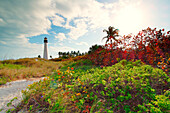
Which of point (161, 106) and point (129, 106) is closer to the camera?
point (161, 106)

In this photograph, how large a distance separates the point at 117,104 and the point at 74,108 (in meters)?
0.88

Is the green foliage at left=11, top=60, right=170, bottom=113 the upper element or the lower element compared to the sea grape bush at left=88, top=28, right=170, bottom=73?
lower

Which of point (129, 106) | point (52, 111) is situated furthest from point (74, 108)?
point (129, 106)

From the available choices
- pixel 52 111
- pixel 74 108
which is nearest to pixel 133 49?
pixel 74 108

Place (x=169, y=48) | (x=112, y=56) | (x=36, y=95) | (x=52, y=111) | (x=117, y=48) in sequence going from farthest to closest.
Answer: (x=117, y=48)
(x=112, y=56)
(x=169, y=48)
(x=36, y=95)
(x=52, y=111)

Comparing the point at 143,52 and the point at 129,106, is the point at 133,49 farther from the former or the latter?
the point at 129,106

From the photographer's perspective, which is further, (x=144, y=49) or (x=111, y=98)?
(x=144, y=49)

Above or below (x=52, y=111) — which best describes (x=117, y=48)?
above

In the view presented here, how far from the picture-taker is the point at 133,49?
17.7ft

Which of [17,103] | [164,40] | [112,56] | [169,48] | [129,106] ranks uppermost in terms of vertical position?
[164,40]

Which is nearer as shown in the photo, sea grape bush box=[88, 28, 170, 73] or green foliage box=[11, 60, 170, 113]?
green foliage box=[11, 60, 170, 113]

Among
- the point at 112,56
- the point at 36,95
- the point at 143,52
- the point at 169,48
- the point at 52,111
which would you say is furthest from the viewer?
the point at 112,56

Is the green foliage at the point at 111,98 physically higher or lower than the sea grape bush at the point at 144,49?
lower

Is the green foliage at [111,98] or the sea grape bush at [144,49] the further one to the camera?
the sea grape bush at [144,49]
